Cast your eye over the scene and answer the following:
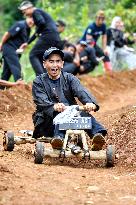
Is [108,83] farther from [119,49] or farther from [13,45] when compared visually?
[13,45]

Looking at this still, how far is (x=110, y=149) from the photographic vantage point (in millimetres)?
7203

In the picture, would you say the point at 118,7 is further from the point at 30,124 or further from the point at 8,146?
the point at 8,146

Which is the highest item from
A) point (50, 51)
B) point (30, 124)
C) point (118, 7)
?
point (118, 7)

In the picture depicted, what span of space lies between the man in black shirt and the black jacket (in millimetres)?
5184

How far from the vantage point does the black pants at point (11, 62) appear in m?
13.1

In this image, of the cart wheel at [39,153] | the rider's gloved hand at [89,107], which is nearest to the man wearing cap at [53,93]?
the rider's gloved hand at [89,107]

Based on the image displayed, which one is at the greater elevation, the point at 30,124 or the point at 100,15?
the point at 100,15

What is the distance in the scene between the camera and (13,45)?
1341cm

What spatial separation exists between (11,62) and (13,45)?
17.9 inches

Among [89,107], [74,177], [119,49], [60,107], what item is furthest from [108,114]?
[119,49]

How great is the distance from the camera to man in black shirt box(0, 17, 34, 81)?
13164 mm

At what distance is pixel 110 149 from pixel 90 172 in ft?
1.40

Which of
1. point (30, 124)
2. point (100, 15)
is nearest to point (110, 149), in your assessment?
point (30, 124)

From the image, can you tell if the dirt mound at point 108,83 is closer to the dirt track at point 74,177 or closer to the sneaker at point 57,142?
the dirt track at point 74,177
